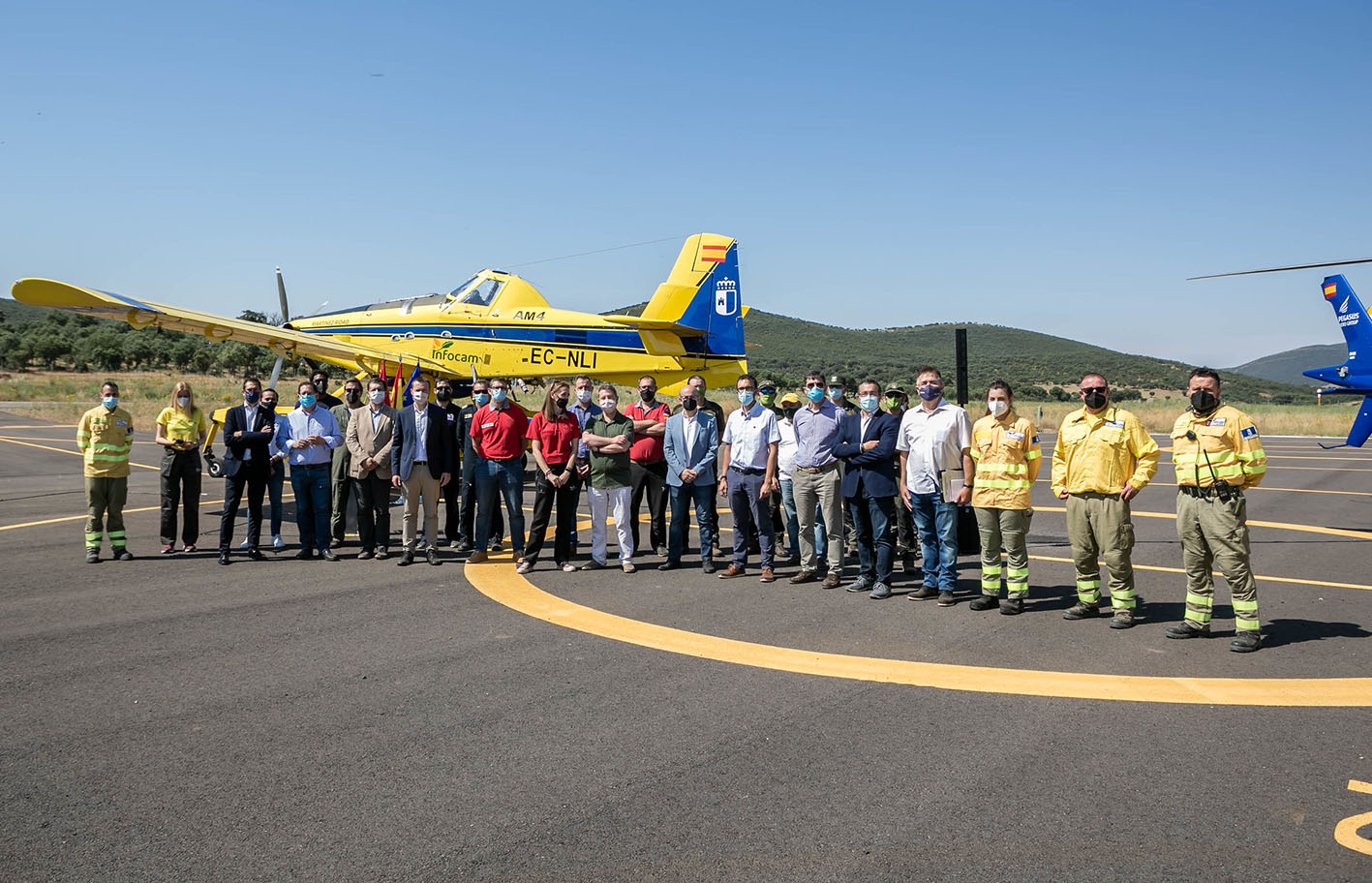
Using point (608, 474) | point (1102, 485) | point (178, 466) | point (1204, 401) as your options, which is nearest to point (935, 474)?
point (1102, 485)

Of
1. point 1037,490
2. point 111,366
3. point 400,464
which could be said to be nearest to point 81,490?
point 400,464

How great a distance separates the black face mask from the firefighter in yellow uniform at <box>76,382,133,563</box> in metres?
10.6

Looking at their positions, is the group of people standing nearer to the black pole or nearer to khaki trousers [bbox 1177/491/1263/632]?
khaki trousers [bbox 1177/491/1263/632]

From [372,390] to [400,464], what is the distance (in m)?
0.97

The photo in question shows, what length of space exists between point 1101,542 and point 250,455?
9.07 metres

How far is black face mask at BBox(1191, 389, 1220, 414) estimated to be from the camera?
6898 mm

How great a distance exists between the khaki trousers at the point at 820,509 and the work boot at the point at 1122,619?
8.40ft

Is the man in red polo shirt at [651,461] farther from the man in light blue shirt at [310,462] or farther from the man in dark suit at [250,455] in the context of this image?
the man in dark suit at [250,455]

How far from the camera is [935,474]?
8375 millimetres

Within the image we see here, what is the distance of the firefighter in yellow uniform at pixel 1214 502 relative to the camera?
659cm

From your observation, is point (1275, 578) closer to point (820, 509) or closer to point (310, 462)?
point (820, 509)

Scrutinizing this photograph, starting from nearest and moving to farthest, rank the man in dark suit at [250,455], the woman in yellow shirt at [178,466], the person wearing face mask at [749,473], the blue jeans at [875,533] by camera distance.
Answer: the blue jeans at [875,533] < the person wearing face mask at [749,473] < the man in dark suit at [250,455] < the woman in yellow shirt at [178,466]

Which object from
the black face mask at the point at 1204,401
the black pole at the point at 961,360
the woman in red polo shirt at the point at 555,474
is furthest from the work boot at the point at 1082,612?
the woman in red polo shirt at the point at 555,474

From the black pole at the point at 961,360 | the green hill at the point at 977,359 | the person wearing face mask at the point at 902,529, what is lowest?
the person wearing face mask at the point at 902,529
